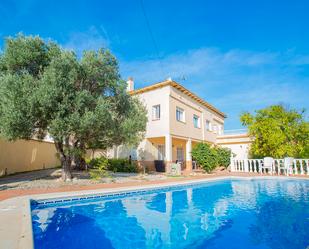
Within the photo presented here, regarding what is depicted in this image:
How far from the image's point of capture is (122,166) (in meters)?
20.9

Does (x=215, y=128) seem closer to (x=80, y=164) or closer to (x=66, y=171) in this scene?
(x=80, y=164)

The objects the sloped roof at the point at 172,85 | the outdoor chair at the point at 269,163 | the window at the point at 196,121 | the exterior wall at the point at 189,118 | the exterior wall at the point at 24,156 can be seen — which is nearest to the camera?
the exterior wall at the point at 24,156

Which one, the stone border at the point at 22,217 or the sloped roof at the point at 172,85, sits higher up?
the sloped roof at the point at 172,85

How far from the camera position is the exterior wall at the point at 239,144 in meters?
26.7

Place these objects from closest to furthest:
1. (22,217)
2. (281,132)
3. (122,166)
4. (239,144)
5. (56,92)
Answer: (22,217) < (56,92) < (281,132) < (122,166) < (239,144)

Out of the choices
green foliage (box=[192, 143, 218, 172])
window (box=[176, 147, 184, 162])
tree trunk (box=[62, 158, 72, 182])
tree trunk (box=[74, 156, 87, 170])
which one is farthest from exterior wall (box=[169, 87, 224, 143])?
tree trunk (box=[62, 158, 72, 182])

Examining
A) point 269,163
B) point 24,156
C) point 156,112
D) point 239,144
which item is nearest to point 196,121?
point 156,112

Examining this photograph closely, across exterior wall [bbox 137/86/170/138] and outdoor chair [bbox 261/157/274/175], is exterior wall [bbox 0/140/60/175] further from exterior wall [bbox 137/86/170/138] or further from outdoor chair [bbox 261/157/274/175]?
outdoor chair [bbox 261/157/274/175]

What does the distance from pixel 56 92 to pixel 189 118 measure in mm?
15391

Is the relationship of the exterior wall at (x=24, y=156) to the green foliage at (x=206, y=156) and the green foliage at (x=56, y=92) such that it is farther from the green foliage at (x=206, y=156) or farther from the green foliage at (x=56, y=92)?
the green foliage at (x=206, y=156)

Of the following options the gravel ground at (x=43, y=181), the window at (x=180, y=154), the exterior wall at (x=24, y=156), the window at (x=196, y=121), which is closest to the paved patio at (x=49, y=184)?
the gravel ground at (x=43, y=181)

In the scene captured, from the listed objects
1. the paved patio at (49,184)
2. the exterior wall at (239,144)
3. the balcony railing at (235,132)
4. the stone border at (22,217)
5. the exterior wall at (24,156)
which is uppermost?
the balcony railing at (235,132)

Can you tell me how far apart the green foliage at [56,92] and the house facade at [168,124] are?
773 centimetres

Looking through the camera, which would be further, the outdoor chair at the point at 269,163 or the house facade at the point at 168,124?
the house facade at the point at 168,124
